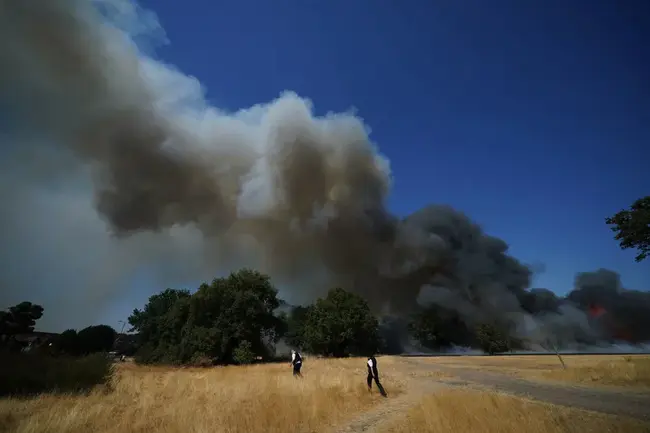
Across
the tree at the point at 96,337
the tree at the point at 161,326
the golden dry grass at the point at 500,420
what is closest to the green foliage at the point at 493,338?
the tree at the point at 161,326

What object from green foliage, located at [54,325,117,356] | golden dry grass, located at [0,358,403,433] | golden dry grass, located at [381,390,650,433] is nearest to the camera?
golden dry grass, located at [381,390,650,433]

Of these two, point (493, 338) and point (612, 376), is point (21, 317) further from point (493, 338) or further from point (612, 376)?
point (493, 338)

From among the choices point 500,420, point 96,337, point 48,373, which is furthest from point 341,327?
point 96,337

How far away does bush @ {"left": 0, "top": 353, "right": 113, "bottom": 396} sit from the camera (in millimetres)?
11258

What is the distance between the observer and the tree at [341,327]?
58.1m

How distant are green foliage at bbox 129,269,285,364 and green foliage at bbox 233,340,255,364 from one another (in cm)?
91

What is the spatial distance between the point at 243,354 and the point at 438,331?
180 feet

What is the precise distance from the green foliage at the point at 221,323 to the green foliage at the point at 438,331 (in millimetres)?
42192

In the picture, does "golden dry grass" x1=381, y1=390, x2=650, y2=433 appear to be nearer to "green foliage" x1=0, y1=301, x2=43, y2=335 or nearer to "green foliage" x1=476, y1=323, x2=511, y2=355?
"green foliage" x1=0, y1=301, x2=43, y2=335

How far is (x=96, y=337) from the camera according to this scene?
72.0 metres

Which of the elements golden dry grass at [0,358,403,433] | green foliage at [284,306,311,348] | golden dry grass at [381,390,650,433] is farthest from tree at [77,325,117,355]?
golden dry grass at [381,390,650,433]

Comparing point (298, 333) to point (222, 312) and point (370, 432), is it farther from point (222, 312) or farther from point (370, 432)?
point (370, 432)

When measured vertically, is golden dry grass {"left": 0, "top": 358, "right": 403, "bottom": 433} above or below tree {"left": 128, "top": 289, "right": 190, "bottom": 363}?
below

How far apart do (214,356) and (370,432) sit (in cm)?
3635
